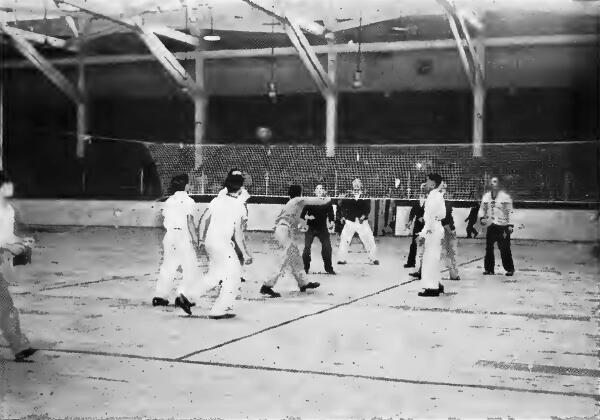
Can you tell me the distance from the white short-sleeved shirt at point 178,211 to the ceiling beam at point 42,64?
2240 centimetres

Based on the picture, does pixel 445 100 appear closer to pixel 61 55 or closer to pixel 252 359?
pixel 61 55

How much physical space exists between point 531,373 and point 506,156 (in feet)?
65.6

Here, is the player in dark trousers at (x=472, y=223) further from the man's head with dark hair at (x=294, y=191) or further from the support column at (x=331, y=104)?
the man's head with dark hair at (x=294, y=191)

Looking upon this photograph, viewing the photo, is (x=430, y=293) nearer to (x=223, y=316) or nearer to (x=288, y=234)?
(x=288, y=234)

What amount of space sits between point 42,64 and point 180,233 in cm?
2428

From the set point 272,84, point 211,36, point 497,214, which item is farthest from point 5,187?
point 272,84

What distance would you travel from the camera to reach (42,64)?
107ft

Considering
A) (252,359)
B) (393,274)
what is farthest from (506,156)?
(252,359)

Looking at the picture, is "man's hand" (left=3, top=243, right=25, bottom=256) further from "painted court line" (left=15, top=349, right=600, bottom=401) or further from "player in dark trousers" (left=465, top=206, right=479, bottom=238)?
"player in dark trousers" (left=465, top=206, right=479, bottom=238)

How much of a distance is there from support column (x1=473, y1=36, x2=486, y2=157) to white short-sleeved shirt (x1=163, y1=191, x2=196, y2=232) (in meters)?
19.3

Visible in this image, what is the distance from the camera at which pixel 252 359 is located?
7.32 metres

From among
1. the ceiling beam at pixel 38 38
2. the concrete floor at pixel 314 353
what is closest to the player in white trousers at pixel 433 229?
the concrete floor at pixel 314 353

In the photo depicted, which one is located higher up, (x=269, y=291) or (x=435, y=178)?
(x=435, y=178)

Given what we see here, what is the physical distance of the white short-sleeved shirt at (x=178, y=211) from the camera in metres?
10.3
